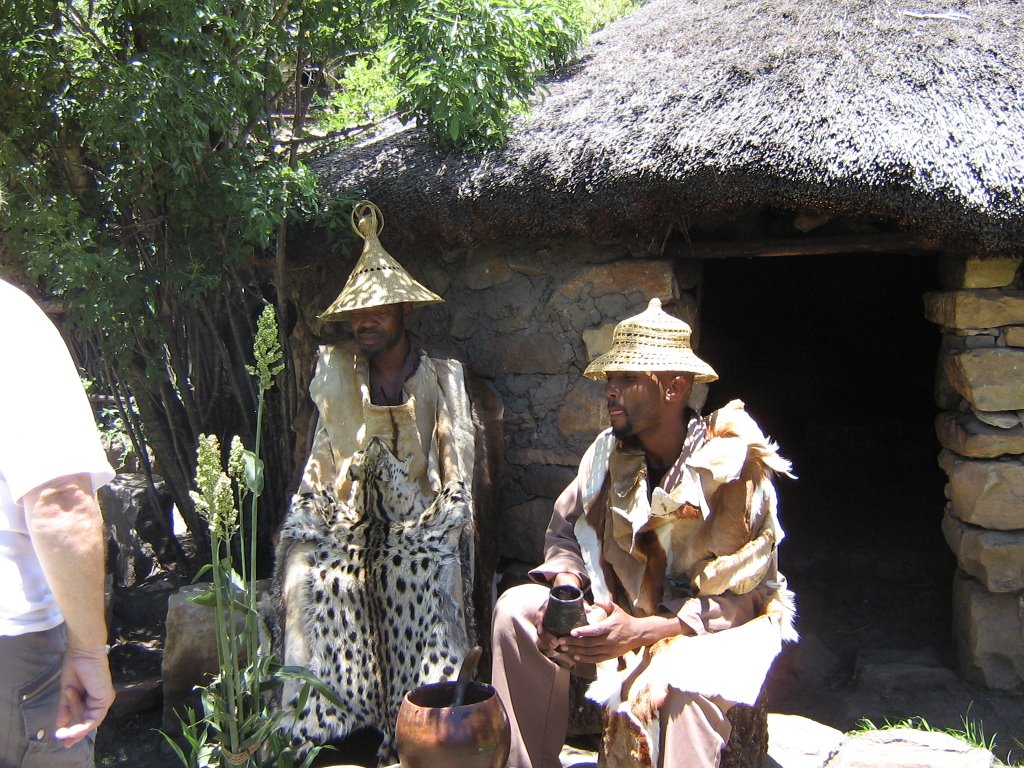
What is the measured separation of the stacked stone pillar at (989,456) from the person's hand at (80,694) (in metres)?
2.96

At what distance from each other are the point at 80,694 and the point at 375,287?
203 centimetres

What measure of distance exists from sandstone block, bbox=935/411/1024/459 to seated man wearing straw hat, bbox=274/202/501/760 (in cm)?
172

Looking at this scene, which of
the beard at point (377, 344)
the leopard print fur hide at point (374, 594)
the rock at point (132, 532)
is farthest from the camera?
the rock at point (132, 532)

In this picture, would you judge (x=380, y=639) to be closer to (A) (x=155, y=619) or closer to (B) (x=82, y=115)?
(A) (x=155, y=619)

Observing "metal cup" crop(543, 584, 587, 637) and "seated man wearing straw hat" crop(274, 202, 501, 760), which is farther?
"seated man wearing straw hat" crop(274, 202, 501, 760)

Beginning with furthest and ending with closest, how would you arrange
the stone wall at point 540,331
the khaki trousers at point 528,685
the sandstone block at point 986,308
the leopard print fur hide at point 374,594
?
1. the stone wall at point 540,331
2. the sandstone block at point 986,308
3. the leopard print fur hide at point 374,594
4. the khaki trousers at point 528,685

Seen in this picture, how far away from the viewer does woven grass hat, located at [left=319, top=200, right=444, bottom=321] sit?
362 centimetres

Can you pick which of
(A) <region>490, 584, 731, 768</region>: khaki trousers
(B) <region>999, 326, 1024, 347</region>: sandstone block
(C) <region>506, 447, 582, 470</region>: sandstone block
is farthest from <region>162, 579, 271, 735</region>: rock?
(B) <region>999, 326, 1024, 347</region>: sandstone block

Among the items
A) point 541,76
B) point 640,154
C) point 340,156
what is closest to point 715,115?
point 640,154

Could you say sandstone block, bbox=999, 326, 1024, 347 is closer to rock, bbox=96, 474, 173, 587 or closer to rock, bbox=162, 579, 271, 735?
rock, bbox=162, 579, 271, 735

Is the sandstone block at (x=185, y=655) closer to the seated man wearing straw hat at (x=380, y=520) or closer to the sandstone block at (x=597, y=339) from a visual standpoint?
the seated man wearing straw hat at (x=380, y=520)

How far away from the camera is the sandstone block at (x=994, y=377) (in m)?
3.48

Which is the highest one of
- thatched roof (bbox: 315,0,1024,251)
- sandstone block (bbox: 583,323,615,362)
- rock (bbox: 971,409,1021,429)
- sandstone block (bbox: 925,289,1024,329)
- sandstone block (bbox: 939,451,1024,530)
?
thatched roof (bbox: 315,0,1024,251)

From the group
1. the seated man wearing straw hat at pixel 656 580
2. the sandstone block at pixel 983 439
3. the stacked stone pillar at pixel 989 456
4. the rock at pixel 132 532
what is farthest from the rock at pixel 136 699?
the sandstone block at pixel 983 439
